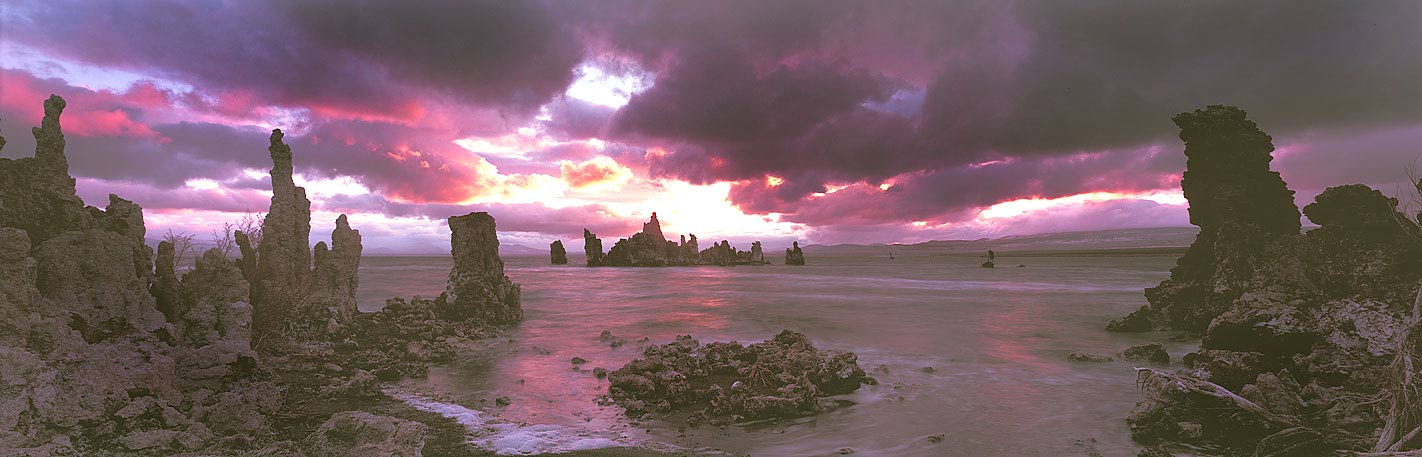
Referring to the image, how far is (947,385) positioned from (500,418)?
10.00m

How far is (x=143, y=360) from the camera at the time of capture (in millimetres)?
9039

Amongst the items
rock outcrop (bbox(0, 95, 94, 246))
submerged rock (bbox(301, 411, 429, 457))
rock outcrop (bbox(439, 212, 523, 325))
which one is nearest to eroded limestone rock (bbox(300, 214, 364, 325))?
rock outcrop (bbox(439, 212, 523, 325))

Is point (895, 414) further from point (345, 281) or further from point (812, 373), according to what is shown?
point (345, 281)

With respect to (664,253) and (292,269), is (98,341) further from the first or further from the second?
(664,253)

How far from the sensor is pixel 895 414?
11078mm

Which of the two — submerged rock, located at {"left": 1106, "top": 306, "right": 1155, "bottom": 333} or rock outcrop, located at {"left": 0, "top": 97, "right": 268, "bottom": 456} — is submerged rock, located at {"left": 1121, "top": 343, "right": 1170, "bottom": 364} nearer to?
submerged rock, located at {"left": 1106, "top": 306, "right": 1155, "bottom": 333}

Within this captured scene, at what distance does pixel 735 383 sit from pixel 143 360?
1002cm

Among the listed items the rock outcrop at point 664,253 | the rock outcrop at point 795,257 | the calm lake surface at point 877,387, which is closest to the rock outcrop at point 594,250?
the rock outcrop at point 664,253

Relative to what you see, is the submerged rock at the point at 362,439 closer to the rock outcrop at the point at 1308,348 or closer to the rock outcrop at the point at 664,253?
the rock outcrop at the point at 1308,348

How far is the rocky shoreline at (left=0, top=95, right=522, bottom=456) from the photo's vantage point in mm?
7441

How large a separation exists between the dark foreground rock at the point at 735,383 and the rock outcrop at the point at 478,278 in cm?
1204

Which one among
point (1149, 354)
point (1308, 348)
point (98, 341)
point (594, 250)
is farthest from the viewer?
point (594, 250)

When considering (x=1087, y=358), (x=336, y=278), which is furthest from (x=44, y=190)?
(x=1087, y=358)

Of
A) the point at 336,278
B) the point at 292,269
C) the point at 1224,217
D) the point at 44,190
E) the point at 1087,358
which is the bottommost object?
the point at 1087,358
